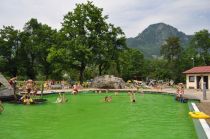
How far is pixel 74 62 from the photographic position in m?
53.9

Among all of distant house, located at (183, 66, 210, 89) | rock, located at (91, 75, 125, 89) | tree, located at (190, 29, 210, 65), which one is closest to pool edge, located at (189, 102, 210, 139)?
rock, located at (91, 75, 125, 89)

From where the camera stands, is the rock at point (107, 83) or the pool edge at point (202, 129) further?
the rock at point (107, 83)

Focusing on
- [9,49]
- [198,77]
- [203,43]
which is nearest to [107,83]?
[198,77]

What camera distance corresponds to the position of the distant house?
52.9 metres

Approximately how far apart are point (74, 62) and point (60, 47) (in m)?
3.65

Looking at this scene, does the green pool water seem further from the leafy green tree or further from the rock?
the leafy green tree

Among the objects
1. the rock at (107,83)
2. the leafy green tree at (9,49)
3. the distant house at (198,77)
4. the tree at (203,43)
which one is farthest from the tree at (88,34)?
the tree at (203,43)

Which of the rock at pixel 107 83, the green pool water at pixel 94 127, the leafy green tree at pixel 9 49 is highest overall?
the leafy green tree at pixel 9 49

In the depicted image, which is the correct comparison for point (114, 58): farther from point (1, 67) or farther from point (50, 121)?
point (50, 121)

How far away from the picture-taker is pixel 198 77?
182 feet

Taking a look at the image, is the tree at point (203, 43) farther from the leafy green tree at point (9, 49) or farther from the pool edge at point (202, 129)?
the pool edge at point (202, 129)

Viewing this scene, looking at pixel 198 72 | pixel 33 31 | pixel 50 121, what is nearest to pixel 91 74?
pixel 33 31

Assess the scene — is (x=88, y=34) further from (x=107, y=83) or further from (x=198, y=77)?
(x=198, y=77)

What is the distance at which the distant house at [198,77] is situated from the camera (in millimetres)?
52931
